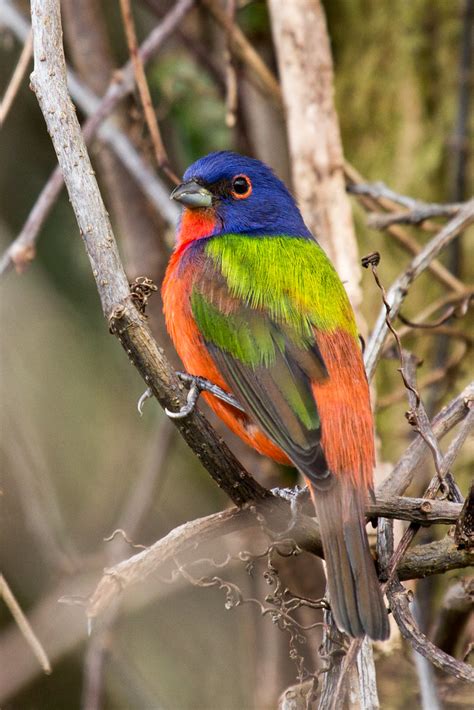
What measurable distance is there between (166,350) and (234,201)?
1.61 meters

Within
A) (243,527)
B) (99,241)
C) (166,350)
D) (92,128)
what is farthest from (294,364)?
(166,350)

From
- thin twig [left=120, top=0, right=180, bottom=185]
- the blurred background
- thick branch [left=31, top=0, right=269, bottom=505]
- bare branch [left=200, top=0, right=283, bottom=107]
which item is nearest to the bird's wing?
thick branch [left=31, top=0, right=269, bottom=505]

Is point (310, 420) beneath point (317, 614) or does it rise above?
above

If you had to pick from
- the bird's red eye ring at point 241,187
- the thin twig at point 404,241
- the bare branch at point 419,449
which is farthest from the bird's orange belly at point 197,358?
the thin twig at point 404,241

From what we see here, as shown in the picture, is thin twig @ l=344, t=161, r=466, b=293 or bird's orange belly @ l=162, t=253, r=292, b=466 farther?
thin twig @ l=344, t=161, r=466, b=293

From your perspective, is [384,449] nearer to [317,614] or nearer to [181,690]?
[317,614]

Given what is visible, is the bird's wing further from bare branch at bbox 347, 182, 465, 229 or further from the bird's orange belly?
bare branch at bbox 347, 182, 465, 229

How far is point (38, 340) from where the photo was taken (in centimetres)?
600

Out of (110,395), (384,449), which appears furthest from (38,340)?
(384,449)

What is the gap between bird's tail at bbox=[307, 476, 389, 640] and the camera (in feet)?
7.82

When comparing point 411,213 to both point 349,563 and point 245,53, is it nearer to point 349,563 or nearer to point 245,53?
point 245,53

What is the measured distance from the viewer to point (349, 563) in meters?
2.48

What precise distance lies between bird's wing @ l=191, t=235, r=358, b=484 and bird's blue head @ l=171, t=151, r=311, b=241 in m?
0.31

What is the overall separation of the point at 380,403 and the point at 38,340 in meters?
2.65
